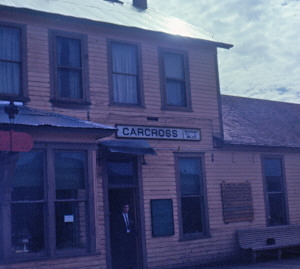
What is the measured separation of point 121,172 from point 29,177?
9.31 feet

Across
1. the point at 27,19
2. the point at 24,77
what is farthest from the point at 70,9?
the point at 24,77

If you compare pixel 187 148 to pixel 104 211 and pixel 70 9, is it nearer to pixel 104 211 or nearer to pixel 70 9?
pixel 104 211

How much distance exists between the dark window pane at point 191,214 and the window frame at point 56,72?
4133mm

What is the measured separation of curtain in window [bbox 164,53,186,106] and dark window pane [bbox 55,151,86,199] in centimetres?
382

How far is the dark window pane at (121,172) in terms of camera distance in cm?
1280

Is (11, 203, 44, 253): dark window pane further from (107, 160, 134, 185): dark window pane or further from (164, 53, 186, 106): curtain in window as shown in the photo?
(164, 53, 186, 106): curtain in window

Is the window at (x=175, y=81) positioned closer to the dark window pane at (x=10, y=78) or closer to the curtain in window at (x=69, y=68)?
the curtain in window at (x=69, y=68)

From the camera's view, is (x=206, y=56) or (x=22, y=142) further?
(x=206, y=56)

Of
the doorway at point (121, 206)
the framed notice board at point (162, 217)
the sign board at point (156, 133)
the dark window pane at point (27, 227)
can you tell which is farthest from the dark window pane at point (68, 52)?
the framed notice board at point (162, 217)

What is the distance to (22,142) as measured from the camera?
934cm

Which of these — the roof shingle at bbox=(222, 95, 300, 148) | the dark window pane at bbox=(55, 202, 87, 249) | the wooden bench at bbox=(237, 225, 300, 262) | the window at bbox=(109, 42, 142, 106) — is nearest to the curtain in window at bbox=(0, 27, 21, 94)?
the window at bbox=(109, 42, 142, 106)

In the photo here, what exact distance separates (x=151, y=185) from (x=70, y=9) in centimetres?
525

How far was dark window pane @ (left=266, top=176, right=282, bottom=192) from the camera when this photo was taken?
16.5 meters

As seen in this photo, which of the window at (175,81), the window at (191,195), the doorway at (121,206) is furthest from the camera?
the window at (175,81)
